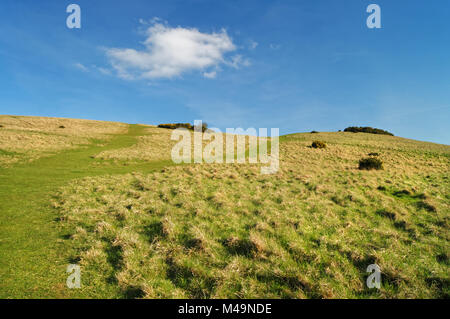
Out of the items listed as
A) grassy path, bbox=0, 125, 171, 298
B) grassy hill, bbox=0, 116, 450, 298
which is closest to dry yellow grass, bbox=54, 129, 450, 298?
grassy hill, bbox=0, 116, 450, 298

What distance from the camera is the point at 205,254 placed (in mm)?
6199

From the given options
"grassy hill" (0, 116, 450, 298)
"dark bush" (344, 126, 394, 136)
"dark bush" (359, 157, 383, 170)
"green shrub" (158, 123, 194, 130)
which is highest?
"green shrub" (158, 123, 194, 130)

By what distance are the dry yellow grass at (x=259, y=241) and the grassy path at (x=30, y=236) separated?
1.99 feet

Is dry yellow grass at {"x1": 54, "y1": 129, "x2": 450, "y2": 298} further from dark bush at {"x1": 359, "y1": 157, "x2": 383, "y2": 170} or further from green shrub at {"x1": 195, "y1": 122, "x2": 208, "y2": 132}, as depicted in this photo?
green shrub at {"x1": 195, "y1": 122, "x2": 208, "y2": 132}

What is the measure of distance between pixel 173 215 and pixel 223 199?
323 cm

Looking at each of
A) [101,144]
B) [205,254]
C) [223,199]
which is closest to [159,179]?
[223,199]

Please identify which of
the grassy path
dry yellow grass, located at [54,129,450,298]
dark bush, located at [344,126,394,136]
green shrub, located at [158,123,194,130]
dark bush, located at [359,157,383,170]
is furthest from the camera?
green shrub, located at [158,123,194,130]

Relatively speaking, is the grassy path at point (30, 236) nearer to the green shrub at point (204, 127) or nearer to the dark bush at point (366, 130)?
the green shrub at point (204, 127)

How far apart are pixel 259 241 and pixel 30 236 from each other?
8617mm

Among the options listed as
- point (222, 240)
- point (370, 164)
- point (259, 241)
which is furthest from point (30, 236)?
point (370, 164)

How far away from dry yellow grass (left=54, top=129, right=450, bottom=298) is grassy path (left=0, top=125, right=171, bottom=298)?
61 centimetres

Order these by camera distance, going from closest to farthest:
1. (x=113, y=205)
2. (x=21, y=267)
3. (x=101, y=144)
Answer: (x=21, y=267), (x=113, y=205), (x=101, y=144)

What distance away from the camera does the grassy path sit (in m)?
5.14
